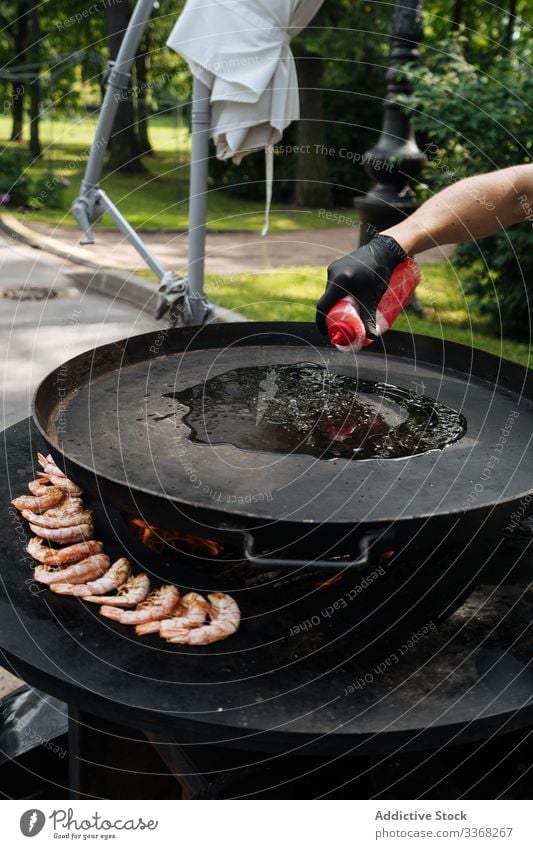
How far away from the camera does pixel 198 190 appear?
388 centimetres

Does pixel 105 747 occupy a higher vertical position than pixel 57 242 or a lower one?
higher

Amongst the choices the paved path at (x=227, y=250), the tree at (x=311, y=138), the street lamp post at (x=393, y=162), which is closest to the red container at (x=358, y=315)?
the street lamp post at (x=393, y=162)

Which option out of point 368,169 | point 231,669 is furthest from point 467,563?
point 368,169

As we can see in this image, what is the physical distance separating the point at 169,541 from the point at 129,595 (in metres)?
0.23

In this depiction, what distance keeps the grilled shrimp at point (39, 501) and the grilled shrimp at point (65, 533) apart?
7 cm

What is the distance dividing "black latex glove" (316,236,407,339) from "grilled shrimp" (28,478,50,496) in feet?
2.99

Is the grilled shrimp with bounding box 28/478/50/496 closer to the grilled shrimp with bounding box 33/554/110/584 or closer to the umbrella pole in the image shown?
the grilled shrimp with bounding box 33/554/110/584

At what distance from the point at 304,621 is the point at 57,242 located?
9.57 meters

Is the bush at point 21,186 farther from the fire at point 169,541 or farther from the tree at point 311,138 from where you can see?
the fire at point 169,541

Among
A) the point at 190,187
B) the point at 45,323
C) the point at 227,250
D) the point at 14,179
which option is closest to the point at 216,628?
the point at 190,187

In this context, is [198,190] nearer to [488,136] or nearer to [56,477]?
[56,477]

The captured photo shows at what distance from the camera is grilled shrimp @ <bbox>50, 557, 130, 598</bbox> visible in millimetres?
1859

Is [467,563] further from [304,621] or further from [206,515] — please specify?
[206,515]

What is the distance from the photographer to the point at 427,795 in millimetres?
1942
